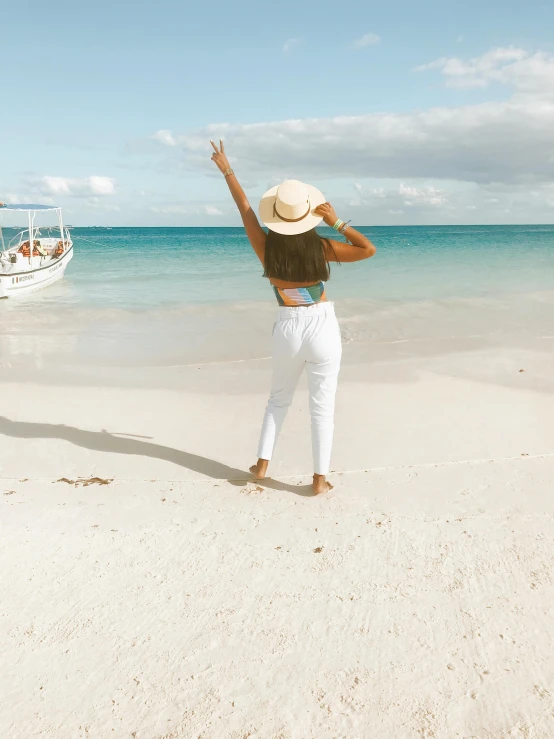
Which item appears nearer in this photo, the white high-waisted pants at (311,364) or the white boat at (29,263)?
the white high-waisted pants at (311,364)

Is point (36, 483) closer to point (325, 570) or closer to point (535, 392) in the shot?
point (325, 570)

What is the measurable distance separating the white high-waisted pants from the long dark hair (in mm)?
240

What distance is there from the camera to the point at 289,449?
512cm

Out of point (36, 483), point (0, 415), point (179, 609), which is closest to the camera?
point (179, 609)

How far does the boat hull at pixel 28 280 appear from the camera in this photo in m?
18.7

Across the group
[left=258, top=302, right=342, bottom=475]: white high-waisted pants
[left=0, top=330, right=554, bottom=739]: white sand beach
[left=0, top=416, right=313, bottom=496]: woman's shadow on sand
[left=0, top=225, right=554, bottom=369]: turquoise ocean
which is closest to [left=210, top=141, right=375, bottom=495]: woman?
[left=258, top=302, right=342, bottom=475]: white high-waisted pants

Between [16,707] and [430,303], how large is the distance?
48.8ft

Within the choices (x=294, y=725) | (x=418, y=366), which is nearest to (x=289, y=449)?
(x=294, y=725)

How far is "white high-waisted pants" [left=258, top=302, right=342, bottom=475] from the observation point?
12.6 feet

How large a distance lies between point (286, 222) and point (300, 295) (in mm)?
476

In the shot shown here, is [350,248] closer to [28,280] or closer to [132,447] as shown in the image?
[132,447]

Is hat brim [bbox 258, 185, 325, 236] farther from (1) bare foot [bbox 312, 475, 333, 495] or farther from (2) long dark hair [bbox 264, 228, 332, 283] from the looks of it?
(1) bare foot [bbox 312, 475, 333, 495]

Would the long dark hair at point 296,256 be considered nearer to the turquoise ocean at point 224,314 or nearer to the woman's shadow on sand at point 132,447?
the woman's shadow on sand at point 132,447

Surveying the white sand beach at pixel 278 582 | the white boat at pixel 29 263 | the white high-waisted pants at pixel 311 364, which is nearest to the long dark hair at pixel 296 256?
the white high-waisted pants at pixel 311 364
